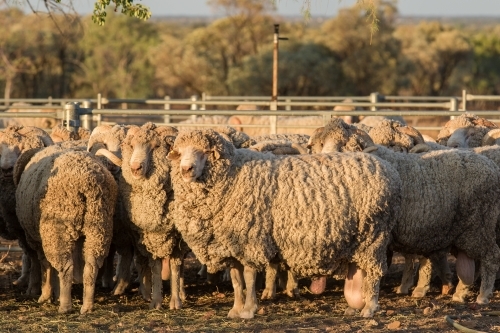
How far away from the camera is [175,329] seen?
274 inches

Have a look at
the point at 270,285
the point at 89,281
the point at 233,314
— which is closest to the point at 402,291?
the point at 270,285

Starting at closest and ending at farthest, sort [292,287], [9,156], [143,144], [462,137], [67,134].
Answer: [143,144]
[292,287]
[9,156]
[462,137]
[67,134]

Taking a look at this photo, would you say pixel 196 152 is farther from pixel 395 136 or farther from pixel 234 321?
pixel 395 136

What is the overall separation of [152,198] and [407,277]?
8.51ft

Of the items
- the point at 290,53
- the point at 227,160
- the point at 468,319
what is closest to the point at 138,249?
the point at 227,160

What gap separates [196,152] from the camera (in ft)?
24.1

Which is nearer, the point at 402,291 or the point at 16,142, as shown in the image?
the point at 402,291

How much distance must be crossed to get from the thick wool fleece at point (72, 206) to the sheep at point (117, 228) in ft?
1.35

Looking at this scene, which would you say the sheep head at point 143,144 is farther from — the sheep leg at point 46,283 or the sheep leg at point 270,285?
the sheep leg at point 270,285

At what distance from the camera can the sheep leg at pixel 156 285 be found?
7.98m

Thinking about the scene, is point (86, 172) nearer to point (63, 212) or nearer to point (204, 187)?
point (63, 212)

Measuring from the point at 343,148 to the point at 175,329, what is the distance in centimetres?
267

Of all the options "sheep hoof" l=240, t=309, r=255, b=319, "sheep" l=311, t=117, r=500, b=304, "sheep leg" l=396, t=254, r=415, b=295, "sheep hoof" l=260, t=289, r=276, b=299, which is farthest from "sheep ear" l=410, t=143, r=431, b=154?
"sheep hoof" l=240, t=309, r=255, b=319

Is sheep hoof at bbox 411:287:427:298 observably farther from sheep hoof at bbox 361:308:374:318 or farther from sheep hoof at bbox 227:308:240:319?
sheep hoof at bbox 227:308:240:319
